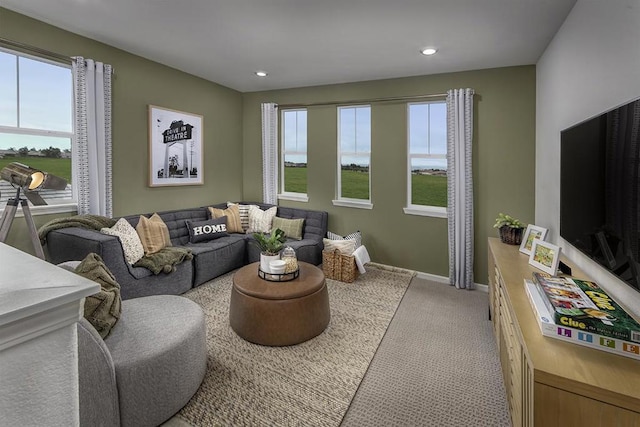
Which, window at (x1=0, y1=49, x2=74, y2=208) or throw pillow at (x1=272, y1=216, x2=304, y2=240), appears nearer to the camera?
window at (x1=0, y1=49, x2=74, y2=208)

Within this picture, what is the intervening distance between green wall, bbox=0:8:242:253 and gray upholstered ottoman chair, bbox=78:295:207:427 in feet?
6.28

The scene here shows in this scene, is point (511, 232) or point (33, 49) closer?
point (33, 49)

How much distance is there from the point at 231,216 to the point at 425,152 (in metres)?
2.78

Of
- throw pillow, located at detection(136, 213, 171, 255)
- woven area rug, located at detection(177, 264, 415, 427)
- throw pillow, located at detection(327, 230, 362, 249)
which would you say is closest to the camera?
woven area rug, located at detection(177, 264, 415, 427)

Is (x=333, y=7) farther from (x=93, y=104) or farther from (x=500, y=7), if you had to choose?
(x=93, y=104)

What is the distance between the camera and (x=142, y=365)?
1.62 m

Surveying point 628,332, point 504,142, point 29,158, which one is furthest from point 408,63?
point 29,158

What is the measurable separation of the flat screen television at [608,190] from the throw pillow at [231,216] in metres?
Answer: 3.73

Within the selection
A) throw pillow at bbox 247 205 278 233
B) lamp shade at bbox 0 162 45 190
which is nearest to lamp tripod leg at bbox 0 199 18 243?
lamp shade at bbox 0 162 45 190

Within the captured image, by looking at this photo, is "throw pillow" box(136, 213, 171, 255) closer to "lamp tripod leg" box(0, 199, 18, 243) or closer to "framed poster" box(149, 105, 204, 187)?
"framed poster" box(149, 105, 204, 187)

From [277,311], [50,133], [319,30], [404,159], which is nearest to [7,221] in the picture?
[50,133]

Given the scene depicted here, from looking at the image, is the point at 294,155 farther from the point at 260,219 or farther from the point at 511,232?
the point at 511,232

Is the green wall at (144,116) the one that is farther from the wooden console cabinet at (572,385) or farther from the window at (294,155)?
the wooden console cabinet at (572,385)

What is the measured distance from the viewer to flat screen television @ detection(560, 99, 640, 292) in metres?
1.35
